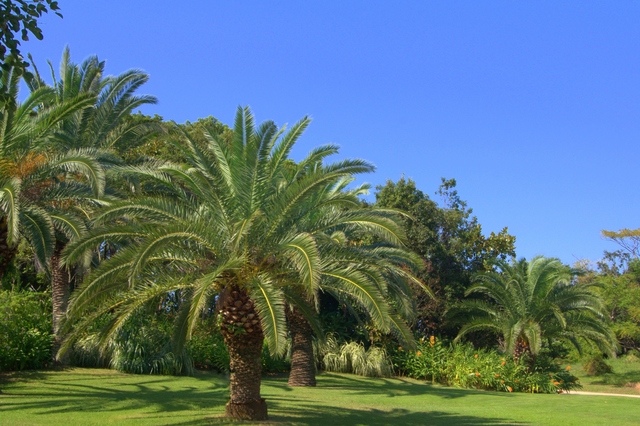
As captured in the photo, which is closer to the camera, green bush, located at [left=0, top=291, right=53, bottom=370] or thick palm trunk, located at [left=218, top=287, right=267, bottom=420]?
thick palm trunk, located at [left=218, top=287, right=267, bottom=420]

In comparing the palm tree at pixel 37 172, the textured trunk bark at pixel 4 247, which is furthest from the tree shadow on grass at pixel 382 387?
the textured trunk bark at pixel 4 247

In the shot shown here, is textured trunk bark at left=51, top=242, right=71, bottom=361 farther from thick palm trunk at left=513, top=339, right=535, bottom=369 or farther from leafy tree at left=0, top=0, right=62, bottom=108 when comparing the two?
thick palm trunk at left=513, top=339, right=535, bottom=369

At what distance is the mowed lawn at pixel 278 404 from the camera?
1271 centimetres

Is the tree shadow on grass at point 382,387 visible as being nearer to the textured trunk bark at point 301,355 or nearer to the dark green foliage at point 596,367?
the textured trunk bark at point 301,355

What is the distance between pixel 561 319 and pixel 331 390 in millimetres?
9889

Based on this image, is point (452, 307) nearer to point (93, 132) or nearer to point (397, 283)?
point (397, 283)

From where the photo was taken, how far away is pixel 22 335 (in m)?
18.7

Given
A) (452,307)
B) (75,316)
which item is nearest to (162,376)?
(75,316)

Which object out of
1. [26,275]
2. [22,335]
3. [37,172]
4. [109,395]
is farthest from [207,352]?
[26,275]

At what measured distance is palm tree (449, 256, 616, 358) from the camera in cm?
2572

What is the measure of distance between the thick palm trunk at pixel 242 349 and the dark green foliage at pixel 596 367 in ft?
85.3

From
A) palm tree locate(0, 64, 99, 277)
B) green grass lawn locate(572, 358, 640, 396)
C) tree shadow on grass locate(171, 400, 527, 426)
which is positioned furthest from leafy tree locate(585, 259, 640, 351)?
palm tree locate(0, 64, 99, 277)

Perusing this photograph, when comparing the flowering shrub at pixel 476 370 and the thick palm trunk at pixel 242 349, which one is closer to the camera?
Answer: the thick palm trunk at pixel 242 349

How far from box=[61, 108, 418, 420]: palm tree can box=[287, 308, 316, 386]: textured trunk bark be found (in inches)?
267
